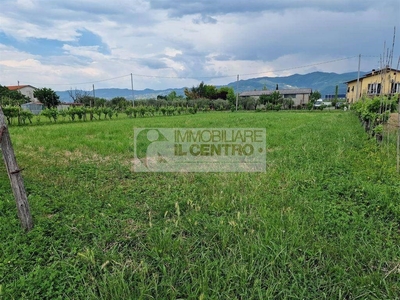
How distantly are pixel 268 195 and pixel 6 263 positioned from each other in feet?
9.19

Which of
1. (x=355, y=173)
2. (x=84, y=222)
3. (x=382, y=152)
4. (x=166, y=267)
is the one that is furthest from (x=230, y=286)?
(x=382, y=152)

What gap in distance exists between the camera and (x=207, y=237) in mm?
2383

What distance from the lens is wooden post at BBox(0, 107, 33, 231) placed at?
7.34ft

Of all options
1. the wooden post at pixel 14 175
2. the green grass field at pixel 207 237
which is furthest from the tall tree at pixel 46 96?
the wooden post at pixel 14 175

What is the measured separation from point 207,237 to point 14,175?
1902mm

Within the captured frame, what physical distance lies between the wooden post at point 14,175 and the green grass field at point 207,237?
136mm

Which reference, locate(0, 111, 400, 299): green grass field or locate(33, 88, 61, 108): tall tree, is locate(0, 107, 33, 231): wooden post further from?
locate(33, 88, 61, 108): tall tree

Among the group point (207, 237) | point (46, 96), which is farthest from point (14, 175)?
point (46, 96)

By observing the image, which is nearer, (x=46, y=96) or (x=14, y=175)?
(x=14, y=175)

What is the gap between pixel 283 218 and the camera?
8.70 ft

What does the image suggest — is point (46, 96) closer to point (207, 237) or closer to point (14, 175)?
point (14, 175)

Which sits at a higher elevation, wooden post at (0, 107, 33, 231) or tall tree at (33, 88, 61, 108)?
tall tree at (33, 88, 61, 108)

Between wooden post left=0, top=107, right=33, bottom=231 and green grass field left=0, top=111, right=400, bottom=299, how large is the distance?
136mm

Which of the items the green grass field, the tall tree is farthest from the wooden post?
the tall tree
